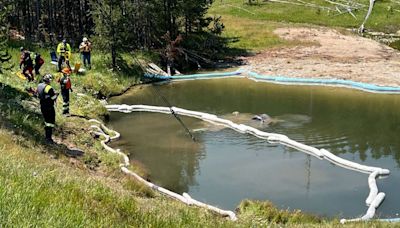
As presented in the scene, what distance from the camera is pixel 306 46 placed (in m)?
48.9

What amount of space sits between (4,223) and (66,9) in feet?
135

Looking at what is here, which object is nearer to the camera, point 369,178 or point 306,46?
point 369,178

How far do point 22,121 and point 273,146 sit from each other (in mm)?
10863

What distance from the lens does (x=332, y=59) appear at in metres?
43.0

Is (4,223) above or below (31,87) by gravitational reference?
above

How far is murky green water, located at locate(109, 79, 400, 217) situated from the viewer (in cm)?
1766

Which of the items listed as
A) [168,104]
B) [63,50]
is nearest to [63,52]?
[63,50]

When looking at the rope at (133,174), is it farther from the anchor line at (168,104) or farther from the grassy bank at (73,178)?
the anchor line at (168,104)

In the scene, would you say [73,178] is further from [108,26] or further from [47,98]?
→ [108,26]

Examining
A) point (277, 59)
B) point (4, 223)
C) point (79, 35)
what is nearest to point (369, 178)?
point (4, 223)

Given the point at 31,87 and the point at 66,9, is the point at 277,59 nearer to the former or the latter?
the point at 66,9

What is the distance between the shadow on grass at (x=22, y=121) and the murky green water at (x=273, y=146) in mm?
3905

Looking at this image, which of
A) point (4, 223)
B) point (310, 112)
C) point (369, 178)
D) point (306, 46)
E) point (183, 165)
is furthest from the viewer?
point (306, 46)

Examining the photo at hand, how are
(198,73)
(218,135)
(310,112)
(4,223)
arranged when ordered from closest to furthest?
(4,223)
(218,135)
(310,112)
(198,73)
